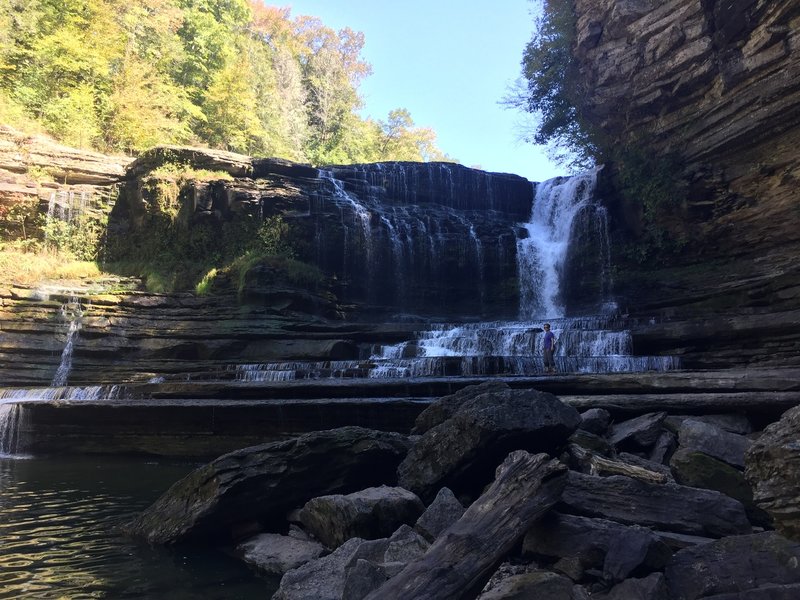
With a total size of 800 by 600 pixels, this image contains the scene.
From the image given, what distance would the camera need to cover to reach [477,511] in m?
3.59

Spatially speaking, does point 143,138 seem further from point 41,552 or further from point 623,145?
point 41,552

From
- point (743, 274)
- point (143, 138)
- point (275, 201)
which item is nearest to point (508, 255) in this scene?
point (743, 274)

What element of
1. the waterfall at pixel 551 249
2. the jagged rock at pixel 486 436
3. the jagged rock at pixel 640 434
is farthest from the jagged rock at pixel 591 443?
the waterfall at pixel 551 249

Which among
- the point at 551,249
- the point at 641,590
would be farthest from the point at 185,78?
the point at 641,590

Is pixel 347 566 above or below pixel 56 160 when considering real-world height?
below

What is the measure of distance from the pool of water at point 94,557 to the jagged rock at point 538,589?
1992 millimetres

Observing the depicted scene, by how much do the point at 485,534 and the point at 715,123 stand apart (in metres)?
17.6

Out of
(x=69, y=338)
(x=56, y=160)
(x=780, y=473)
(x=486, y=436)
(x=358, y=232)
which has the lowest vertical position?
(x=486, y=436)

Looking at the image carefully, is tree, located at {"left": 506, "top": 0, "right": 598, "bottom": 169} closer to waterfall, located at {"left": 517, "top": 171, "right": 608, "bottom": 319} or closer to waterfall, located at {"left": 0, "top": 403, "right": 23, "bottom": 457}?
waterfall, located at {"left": 517, "top": 171, "right": 608, "bottom": 319}

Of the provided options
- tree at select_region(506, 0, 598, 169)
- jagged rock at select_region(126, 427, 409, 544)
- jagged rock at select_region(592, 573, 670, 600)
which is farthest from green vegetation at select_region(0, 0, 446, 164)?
jagged rock at select_region(592, 573, 670, 600)

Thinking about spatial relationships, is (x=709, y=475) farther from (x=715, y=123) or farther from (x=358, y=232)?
(x=358, y=232)

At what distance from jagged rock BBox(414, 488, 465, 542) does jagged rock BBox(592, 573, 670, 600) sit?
1333 mm

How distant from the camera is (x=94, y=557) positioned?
4688mm

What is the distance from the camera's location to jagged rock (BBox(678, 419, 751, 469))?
5031 mm
